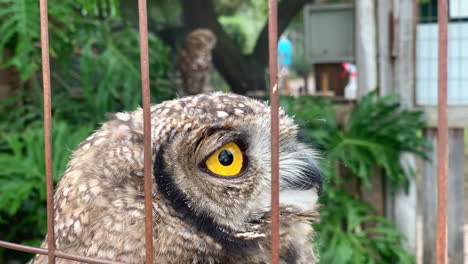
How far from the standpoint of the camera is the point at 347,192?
145 inches

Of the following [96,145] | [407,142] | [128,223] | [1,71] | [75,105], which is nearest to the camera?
[128,223]

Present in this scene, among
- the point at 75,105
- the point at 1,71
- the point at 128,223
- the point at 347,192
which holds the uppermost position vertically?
the point at 1,71

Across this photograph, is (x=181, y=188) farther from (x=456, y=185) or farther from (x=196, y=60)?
(x=196, y=60)

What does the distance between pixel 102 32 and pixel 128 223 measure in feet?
8.21

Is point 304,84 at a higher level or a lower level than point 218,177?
higher

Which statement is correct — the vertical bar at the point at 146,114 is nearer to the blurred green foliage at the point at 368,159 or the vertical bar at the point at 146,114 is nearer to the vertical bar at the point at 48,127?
the vertical bar at the point at 48,127

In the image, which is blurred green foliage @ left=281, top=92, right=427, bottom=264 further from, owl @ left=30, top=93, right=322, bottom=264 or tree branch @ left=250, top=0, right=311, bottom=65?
owl @ left=30, top=93, right=322, bottom=264

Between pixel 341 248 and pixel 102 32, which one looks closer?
pixel 341 248

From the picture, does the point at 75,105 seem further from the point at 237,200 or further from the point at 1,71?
the point at 237,200

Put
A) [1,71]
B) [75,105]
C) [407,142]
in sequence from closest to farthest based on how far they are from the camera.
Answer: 1. [407,142]
2. [75,105]
3. [1,71]

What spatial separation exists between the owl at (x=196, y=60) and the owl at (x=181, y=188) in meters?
3.07

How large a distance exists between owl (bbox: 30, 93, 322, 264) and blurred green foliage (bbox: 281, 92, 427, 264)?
1864mm

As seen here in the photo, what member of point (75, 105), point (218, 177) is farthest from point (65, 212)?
point (75, 105)

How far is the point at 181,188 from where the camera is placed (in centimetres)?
132
